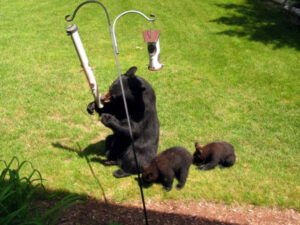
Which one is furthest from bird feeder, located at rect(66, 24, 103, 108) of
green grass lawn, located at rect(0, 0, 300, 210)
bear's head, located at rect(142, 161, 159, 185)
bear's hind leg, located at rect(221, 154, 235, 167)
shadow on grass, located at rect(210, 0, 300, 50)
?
shadow on grass, located at rect(210, 0, 300, 50)

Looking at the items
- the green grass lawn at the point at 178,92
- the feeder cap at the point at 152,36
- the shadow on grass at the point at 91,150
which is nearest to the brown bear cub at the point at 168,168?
the green grass lawn at the point at 178,92

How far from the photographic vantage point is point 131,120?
4.70 m

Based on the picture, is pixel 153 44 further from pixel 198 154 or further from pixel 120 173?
pixel 120 173

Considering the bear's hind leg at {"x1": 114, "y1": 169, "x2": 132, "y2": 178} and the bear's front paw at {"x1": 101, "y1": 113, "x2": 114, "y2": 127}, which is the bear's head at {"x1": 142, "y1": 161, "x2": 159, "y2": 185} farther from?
the bear's front paw at {"x1": 101, "y1": 113, "x2": 114, "y2": 127}

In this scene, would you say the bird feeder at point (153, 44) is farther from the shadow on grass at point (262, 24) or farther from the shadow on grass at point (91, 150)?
the shadow on grass at point (262, 24)

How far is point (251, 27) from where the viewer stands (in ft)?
40.0

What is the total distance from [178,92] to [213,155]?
303 cm

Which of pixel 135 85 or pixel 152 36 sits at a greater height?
pixel 152 36

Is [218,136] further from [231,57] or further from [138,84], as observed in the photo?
[231,57]

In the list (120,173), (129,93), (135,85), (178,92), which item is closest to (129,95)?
(129,93)

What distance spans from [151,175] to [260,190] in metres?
1.94

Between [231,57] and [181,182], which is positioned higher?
[181,182]

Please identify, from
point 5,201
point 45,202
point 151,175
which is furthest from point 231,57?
point 5,201

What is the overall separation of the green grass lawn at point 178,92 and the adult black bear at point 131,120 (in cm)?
36
